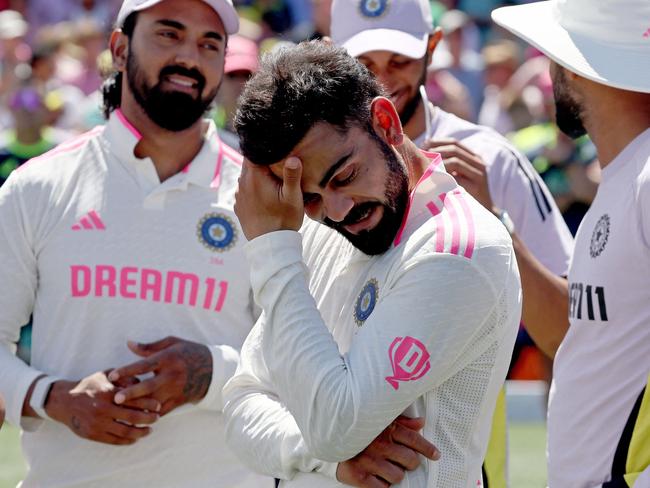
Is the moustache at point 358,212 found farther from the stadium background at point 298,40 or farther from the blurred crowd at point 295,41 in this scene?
the blurred crowd at point 295,41

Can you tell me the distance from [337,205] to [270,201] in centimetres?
16

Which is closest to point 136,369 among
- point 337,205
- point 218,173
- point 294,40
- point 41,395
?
point 41,395

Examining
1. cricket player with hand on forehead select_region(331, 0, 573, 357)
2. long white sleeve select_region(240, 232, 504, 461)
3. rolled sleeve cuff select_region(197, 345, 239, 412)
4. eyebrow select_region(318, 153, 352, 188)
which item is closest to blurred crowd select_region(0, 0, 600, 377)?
cricket player with hand on forehead select_region(331, 0, 573, 357)

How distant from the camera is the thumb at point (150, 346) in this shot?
12.9ft

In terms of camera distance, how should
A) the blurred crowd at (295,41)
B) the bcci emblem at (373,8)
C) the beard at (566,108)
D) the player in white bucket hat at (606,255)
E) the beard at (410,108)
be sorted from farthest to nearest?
the blurred crowd at (295,41), the bcci emblem at (373,8), the beard at (410,108), the beard at (566,108), the player in white bucket hat at (606,255)

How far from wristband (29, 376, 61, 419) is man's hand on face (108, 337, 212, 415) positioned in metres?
0.21

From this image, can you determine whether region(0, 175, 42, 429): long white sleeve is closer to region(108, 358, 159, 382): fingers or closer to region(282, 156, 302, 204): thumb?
region(108, 358, 159, 382): fingers

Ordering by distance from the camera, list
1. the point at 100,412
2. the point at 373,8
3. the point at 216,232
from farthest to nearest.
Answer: the point at 373,8, the point at 216,232, the point at 100,412

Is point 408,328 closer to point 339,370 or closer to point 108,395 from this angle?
point 339,370

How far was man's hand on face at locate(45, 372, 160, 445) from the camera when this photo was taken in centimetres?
387

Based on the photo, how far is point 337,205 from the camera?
281 centimetres

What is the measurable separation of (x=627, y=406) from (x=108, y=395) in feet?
5.31

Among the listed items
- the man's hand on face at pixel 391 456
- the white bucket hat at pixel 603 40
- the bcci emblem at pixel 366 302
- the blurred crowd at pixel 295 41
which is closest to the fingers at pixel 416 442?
the man's hand on face at pixel 391 456

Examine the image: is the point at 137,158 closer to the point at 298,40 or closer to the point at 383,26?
the point at 383,26
